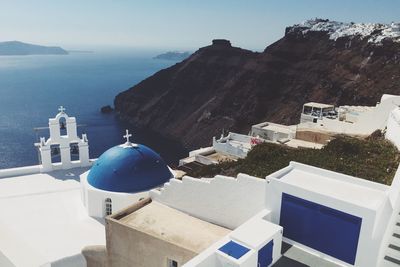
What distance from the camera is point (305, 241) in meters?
11.9

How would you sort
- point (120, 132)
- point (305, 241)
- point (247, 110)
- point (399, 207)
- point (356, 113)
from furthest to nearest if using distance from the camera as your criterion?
point (120, 132) → point (247, 110) → point (356, 113) → point (305, 241) → point (399, 207)

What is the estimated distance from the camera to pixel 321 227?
37.5 ft

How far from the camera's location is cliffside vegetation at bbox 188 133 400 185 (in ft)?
54.3

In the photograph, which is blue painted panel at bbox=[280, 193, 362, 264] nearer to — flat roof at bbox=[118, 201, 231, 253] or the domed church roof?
flat roof at bbox=[118, 201, 231, 253]

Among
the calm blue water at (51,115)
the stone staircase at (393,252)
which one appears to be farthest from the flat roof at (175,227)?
the calm blue water at (51,115)

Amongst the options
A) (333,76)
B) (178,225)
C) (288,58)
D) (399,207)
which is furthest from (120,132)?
(399,207)

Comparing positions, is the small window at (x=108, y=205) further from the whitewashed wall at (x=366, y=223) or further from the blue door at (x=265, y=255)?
the whitewashed wall at (x=366, y=223)

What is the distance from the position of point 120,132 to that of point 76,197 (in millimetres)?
80530

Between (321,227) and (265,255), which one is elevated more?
(321,227)

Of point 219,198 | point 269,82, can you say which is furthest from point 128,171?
point 269,82

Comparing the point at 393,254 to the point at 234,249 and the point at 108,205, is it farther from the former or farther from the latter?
the point at 108,205

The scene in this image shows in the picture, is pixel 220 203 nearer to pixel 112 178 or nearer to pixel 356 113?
pixel 112 178

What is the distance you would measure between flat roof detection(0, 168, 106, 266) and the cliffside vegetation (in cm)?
834

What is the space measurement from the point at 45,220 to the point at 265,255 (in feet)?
46.7
